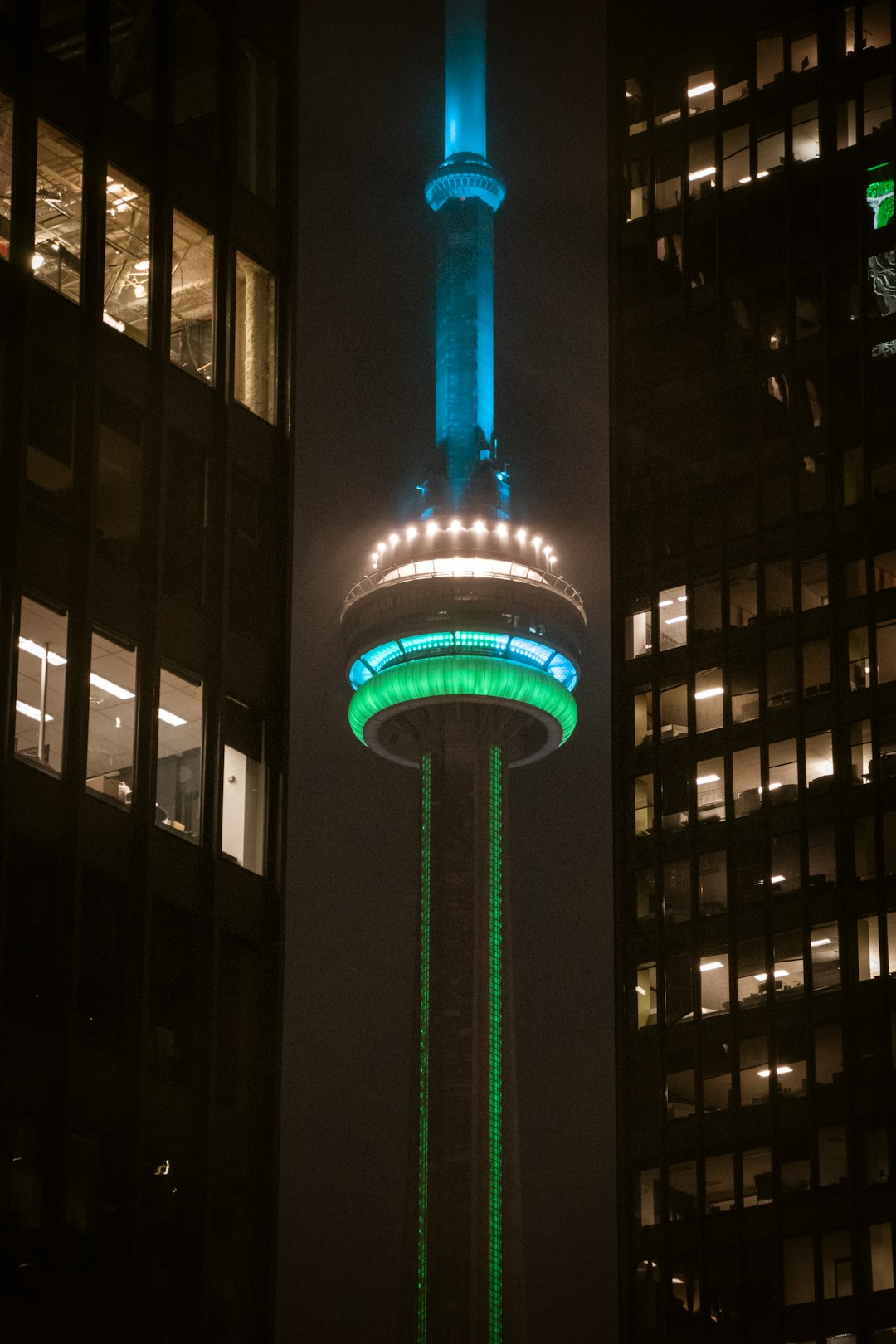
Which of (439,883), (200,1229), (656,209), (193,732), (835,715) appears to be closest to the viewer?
(200,1229)

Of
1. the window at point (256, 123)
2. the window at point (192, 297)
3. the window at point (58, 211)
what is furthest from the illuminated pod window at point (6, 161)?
the window at point (256, 123)

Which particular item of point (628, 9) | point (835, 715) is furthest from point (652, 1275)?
point (628, 9)

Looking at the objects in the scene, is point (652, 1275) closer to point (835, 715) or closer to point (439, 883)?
point (439, 883)

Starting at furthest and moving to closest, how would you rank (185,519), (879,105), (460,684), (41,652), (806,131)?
(806,131)
(879,105)
(460,684)
(185,519)
(41,652)

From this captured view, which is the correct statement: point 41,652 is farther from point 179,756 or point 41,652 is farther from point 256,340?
point 256,340

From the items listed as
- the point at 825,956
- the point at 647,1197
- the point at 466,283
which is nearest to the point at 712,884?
the point at 825,956

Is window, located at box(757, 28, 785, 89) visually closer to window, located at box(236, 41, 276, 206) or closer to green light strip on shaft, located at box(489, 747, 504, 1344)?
green light strip on shaft, located at box(489, 747, 504, 1344)
